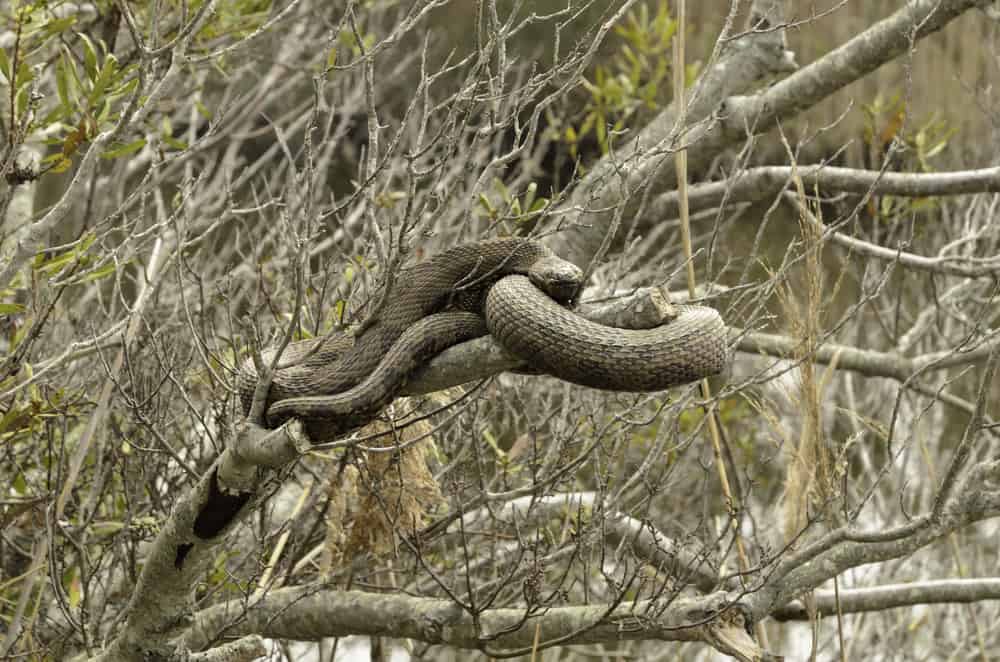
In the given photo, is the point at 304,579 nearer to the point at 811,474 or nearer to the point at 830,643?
the point at 811,474

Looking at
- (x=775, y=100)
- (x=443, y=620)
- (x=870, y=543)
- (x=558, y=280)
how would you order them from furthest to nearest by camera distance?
(x=775, y=100), (x=443, y=620), (x=870, y=543), (x=558, y=280)

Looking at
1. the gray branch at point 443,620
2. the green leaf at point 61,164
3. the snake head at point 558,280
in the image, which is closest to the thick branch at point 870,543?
the gray branch at point 443,620

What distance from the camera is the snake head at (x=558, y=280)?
293 cm

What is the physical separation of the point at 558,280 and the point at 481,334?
9.4 inches

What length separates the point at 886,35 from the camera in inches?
189

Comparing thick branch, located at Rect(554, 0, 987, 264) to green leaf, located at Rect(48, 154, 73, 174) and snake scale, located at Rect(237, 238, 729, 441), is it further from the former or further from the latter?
green leaf, located at Rect(48, 154, 73, 174)

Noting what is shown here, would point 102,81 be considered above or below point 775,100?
below

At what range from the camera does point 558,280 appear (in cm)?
292

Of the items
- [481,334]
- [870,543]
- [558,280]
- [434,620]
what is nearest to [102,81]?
[481,334]

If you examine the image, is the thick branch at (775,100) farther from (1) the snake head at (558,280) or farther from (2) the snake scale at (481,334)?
(1) the snake head at (558,280)

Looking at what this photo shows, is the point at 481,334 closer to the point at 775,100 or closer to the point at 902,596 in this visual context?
the point at 902,596

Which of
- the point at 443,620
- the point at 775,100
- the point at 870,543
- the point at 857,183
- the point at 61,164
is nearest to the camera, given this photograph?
the point at 61,164

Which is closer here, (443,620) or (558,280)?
(558,280)

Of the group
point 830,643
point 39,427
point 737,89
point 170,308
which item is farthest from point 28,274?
point 830,643
